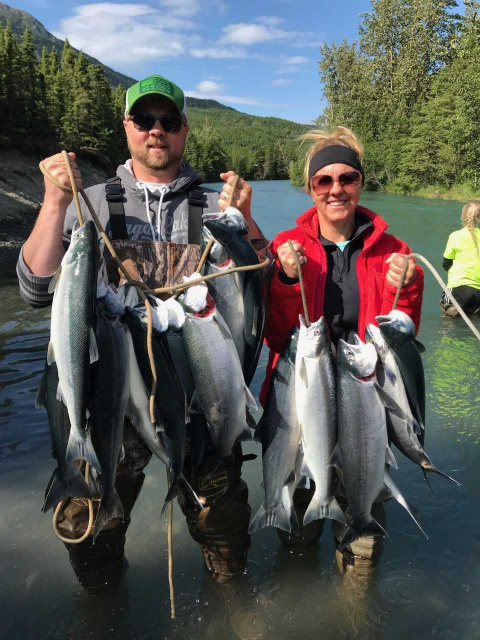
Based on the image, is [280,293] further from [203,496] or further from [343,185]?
[203,496]

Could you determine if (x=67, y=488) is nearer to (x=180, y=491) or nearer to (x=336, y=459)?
(x=180, y=491)

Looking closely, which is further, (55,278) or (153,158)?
(153,158)

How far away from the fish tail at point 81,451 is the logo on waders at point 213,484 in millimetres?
706

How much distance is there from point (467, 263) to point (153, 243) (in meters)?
8.38

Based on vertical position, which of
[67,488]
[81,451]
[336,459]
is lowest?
[67,488]

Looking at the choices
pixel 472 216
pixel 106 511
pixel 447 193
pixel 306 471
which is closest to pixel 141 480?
pixel 106 511

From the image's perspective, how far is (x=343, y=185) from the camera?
300 centimetres

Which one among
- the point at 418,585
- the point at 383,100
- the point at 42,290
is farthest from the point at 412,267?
the point at 383,100

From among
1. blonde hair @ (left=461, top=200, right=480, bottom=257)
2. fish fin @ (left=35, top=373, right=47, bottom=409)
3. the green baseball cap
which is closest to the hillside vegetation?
blonde hair @ (left=461, top=200, right=480, bottom=257)

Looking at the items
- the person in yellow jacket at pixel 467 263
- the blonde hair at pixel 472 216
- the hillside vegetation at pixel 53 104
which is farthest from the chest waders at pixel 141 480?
the hillside vegetation at pixel 53 104

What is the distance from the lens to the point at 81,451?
8.04ft

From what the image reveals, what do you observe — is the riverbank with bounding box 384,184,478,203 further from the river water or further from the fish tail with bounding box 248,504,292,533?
the fish tail with bounding box 248,504,292,533

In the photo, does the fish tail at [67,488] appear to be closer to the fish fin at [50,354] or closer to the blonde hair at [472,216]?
the fish fin at [50,354]

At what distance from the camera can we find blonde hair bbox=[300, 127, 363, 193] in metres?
3.20
